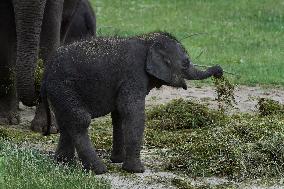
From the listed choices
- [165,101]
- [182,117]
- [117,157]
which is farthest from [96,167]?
[165,101]

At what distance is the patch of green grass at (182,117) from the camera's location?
35.0 feet

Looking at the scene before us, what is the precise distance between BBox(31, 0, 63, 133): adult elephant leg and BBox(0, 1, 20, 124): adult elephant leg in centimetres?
39

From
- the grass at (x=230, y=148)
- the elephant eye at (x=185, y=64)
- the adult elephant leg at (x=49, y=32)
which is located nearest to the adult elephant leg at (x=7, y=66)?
the adult elephant leg at (x=49, y=32)

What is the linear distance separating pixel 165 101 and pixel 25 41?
395 cm

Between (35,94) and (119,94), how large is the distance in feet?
4.24

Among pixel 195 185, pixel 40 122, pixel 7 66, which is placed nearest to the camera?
pixel 195 185

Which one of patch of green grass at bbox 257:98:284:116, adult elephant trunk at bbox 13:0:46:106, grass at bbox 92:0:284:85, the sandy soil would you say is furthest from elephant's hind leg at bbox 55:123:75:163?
grass at bbox 92:0:284:85

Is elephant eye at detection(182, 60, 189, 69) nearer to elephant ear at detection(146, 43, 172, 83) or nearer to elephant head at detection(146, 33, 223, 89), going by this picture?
elephant head at detection(146, 33, 223, 89)

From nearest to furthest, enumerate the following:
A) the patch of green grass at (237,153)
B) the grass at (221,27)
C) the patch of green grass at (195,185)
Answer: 1. the patch of green grass at (195,185)
2. the patch of green grass at (237,153)
3. the grass at (221,27)

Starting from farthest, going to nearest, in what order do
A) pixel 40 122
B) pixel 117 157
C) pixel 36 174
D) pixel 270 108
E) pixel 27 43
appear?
pixel 270 108
pixel 40 122
pixel 27 43
pixel 117 157
pixel 36 174

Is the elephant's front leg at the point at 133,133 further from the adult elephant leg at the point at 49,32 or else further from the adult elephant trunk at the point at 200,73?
the adult elephant leg at the point at 49,32

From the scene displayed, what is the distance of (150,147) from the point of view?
967 centimetres

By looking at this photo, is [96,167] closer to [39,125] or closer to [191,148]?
[191,148]

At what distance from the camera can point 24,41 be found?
945cm
